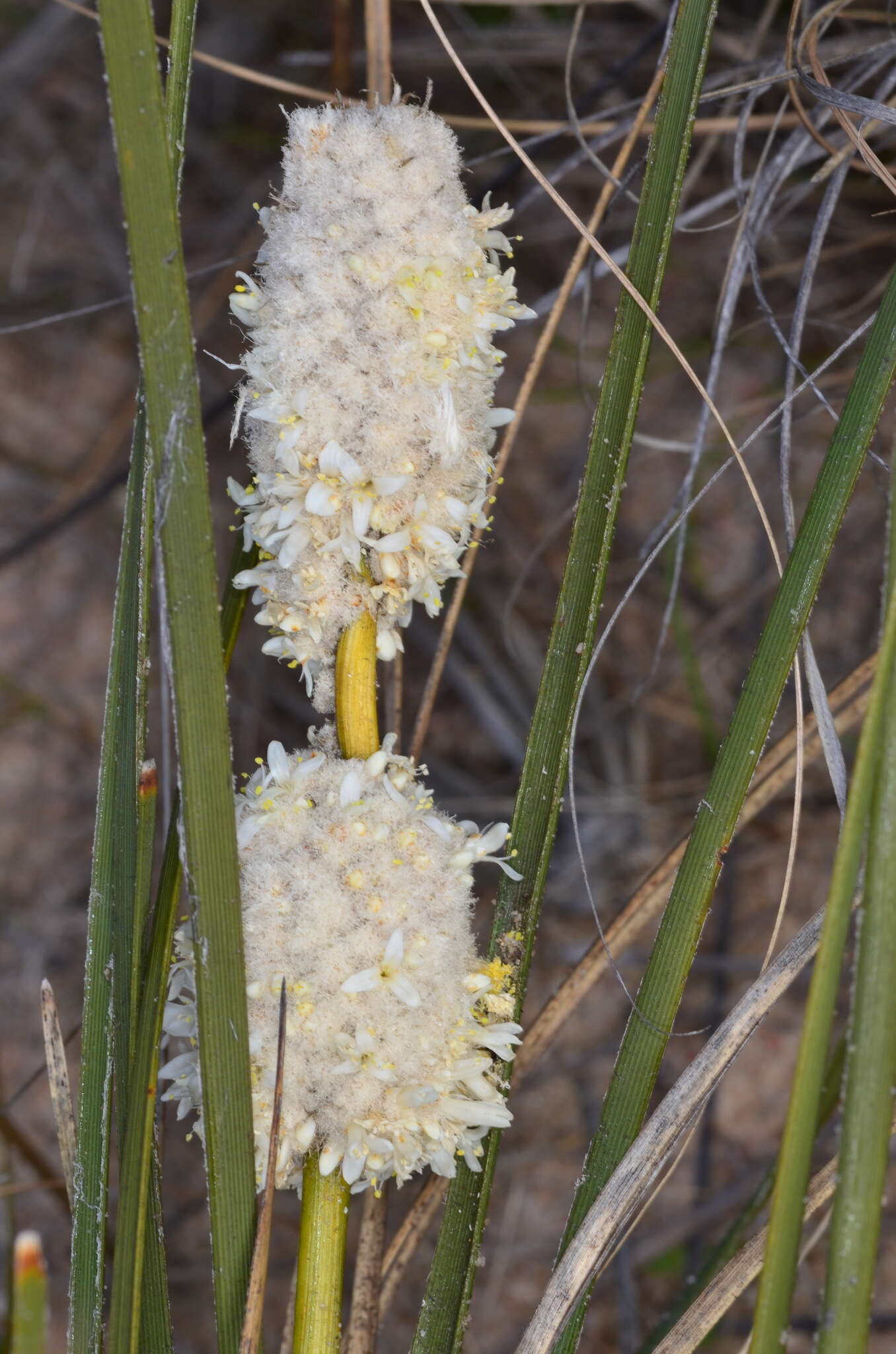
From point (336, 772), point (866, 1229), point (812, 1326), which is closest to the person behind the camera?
point (866, 1229)

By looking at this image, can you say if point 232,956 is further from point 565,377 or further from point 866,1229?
point 565,377

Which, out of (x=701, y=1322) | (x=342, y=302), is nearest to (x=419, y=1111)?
(x=701, y=1322)

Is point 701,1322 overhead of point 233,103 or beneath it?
beneath

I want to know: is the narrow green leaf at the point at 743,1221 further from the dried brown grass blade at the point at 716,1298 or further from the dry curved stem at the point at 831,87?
the dry curved stem at the point at 831,87

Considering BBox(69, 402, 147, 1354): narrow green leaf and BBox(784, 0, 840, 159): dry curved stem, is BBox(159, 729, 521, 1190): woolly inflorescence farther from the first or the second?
BBox(784, 0, 840, 159): dry curved stem

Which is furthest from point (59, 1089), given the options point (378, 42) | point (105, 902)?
point (378, 42)

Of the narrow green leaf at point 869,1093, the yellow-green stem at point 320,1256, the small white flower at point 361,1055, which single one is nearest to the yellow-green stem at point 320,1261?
the yellow-green stem at point 320,1256
